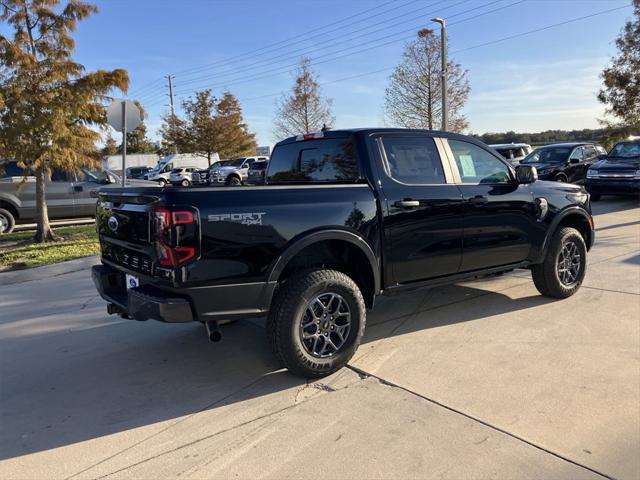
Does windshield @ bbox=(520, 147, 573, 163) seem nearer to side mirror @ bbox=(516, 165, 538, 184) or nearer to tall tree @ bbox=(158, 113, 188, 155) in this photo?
side mirror @ bbox=(516, 165, 538, 184)

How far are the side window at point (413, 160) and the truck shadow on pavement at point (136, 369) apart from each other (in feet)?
4.50

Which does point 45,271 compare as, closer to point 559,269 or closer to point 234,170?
point 559,269

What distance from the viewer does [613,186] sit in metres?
13.9

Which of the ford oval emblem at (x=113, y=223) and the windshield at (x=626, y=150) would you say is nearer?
the ford oval emblem at (x=113, y=223)

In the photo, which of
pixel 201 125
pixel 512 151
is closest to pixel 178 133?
pixel 201 125

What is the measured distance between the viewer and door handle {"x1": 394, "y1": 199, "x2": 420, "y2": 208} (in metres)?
4.21

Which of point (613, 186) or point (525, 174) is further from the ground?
point (525, 174)

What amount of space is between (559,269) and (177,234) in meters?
4.06

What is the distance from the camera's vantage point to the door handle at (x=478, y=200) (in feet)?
15.4

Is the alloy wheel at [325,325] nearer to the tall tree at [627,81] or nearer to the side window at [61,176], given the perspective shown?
the side window at [61,176]

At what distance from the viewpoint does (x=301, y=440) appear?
9.71 ft

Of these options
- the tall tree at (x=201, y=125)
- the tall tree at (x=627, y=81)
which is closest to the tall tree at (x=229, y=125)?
the tall tree at (x=201, y=125)

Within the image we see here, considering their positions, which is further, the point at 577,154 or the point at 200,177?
the point at 577,154

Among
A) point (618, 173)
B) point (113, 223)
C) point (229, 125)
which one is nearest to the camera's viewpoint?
point (113, 223)
